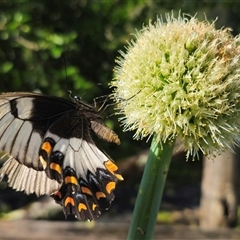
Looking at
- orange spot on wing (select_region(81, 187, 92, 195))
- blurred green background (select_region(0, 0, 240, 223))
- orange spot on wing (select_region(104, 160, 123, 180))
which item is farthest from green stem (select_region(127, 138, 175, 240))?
blurred green background (select_region(0, 0, 240, 223))

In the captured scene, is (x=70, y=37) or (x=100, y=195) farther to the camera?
(x=70, y=37)

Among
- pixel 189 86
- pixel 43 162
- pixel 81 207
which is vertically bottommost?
pixel 81 207

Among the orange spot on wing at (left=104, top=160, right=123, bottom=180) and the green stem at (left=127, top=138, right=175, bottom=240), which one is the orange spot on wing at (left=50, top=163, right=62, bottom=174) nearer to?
the orange spot on wing at (left=104, top=160, right=123, bottom=180)

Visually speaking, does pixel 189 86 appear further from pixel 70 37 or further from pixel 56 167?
pixel 70 37

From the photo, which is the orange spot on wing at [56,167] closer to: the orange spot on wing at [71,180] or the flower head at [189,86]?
the orange spot on wing at [71,180]

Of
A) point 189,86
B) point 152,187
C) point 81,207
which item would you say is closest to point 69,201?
point 81,207

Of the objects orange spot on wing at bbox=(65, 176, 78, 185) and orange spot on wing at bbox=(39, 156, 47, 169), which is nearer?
orange spot on wing at bbox=(39, 156, 47, 169)

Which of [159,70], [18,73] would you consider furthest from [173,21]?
[18,73]
